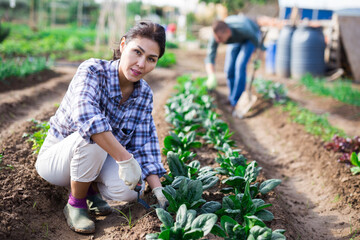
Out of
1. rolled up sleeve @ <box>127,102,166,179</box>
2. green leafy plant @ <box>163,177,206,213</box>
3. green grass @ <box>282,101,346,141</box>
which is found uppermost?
rolled up sleeve @ <box>127,102,166,179</box>

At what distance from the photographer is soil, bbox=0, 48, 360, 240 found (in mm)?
1944

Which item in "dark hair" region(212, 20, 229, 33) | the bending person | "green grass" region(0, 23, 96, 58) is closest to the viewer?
"dark hair" region(212, 20, 229, 33)

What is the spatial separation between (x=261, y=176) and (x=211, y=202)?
68 cm

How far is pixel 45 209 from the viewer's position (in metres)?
2.09

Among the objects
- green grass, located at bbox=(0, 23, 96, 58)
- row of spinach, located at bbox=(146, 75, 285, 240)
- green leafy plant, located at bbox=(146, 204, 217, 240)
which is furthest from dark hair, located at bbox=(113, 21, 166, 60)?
green grass, located at bbox=(0, 23, 96, 58)

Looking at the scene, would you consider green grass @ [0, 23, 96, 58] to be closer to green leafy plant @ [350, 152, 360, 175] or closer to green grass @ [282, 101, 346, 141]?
green grass @ [282, 101, 346, 141]

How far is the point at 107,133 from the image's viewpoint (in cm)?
165

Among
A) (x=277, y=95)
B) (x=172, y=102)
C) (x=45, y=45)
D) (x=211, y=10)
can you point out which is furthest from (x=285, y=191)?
(x=211, y=10)

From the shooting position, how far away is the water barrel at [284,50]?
304 inches

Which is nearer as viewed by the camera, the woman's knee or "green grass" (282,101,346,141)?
the woman's knee

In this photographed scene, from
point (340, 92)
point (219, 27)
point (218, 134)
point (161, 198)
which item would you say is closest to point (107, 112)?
point (161, 198)

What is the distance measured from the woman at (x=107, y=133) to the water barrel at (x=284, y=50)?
20.6 feet

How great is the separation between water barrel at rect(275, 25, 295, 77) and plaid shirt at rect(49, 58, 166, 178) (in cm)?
627

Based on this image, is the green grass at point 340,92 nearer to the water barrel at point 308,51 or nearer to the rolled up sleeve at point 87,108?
the water barrel at point 308,51
